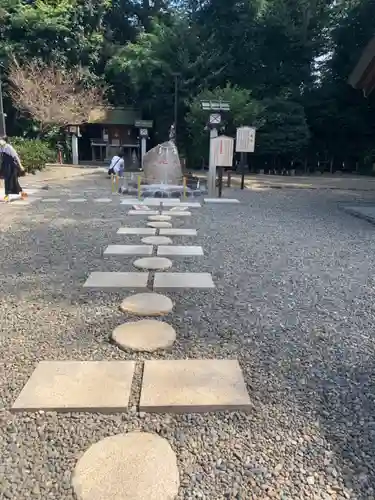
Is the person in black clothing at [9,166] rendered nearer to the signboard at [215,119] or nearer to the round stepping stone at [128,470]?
the signboard at [215,119]

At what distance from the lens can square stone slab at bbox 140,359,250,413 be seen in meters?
1.94

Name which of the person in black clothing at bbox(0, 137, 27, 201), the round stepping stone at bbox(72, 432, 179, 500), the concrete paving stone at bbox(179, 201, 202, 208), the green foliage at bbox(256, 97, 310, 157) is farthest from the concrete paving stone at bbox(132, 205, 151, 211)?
the green foliage at bbox(256, 97, 310, 157)

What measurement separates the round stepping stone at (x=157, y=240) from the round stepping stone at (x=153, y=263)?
0.80 m

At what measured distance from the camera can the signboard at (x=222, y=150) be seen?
10500 millimetres

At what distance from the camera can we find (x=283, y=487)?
1.52m

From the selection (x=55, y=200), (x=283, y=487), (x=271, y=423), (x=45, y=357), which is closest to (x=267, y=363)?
(x=271, y=423)

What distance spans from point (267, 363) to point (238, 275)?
171 centimetres

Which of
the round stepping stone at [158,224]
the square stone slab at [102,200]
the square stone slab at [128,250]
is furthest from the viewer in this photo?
the square stone slab at [102,200]

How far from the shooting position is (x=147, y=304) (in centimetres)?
312

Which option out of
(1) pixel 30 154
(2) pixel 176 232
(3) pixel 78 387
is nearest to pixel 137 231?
(2) pixel 176 232

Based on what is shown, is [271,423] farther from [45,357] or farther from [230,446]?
[45,357]

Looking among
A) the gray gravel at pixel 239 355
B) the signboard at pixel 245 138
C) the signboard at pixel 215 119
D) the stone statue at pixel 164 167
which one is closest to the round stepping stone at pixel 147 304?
the gray gravel at pixel 239 355

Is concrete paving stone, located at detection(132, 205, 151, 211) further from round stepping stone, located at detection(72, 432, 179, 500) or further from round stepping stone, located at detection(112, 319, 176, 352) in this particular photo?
round stepping stone, located at detection(72, 432, 179, 500)

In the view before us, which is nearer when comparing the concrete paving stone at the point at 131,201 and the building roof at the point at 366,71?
the building roof at the point at 366,71
